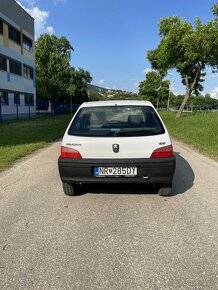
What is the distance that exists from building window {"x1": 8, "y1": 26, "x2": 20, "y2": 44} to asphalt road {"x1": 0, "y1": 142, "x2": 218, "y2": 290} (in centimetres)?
2883

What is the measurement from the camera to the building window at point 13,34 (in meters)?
31.4

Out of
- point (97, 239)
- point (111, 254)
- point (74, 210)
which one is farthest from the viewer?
point (74, 210)

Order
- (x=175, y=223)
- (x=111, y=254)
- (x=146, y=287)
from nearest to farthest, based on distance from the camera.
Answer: (x=146, y=287) → (x=111, y=254) → (x=175, y=223)

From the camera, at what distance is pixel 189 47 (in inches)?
890

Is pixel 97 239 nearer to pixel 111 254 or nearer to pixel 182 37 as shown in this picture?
pixel 111 254

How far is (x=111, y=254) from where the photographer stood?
331cm

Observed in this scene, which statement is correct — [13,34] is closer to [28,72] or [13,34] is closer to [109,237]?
[28,72]

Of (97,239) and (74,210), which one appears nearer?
(97,239)

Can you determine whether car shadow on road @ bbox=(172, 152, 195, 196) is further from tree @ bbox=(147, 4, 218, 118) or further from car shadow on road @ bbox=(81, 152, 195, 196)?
tree @ bbox=(147, 4, 218, 118)

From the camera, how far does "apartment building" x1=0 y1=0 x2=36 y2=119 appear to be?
29438 mm

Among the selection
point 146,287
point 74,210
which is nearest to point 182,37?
point 74,210

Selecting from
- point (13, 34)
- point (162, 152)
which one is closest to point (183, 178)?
point (162, 152)

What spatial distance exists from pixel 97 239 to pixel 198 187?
2.93m

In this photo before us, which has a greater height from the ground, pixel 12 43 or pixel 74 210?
pixel 12 43
